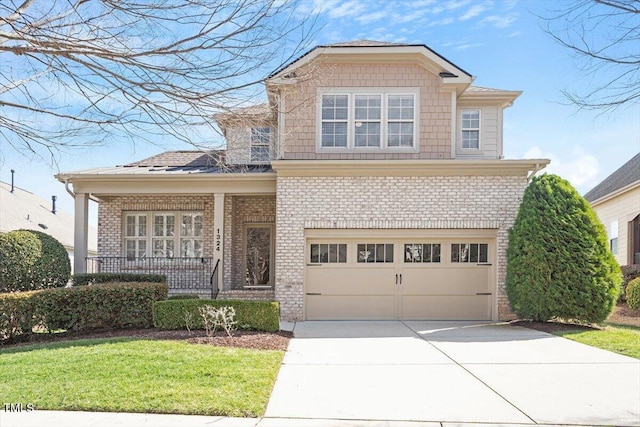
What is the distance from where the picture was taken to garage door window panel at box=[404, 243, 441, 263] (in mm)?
13133

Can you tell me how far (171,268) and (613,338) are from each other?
38.7 feet

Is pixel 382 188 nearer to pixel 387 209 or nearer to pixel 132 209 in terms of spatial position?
pixel 387 209

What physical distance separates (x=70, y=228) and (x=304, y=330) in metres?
23.5

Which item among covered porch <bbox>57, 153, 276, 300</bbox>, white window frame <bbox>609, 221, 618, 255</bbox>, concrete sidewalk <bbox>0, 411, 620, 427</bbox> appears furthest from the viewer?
white window frame <bbox>609, 221, 618, 255</bbox>

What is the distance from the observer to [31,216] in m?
26.2

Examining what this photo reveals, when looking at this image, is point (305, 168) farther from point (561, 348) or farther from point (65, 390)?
point (65, 390)

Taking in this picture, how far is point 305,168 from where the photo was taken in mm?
12789

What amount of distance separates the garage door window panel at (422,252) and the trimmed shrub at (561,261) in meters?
1.96

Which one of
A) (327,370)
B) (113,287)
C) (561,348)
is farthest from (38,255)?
(561,348)

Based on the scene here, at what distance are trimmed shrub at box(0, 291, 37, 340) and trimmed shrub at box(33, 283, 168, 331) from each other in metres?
0.14

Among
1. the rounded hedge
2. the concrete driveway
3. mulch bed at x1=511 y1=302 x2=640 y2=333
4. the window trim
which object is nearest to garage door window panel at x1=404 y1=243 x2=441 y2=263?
mulch bed at x1=511 y1=302 x2=640 y2=333

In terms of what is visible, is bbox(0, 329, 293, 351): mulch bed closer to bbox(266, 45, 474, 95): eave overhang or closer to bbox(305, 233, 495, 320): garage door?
bbox(305, 233, 495, 320): garage door

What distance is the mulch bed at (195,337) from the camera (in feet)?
28.4

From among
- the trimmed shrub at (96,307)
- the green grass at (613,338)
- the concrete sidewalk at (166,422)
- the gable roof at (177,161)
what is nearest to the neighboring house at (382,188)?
the gable roof at (177,161)
